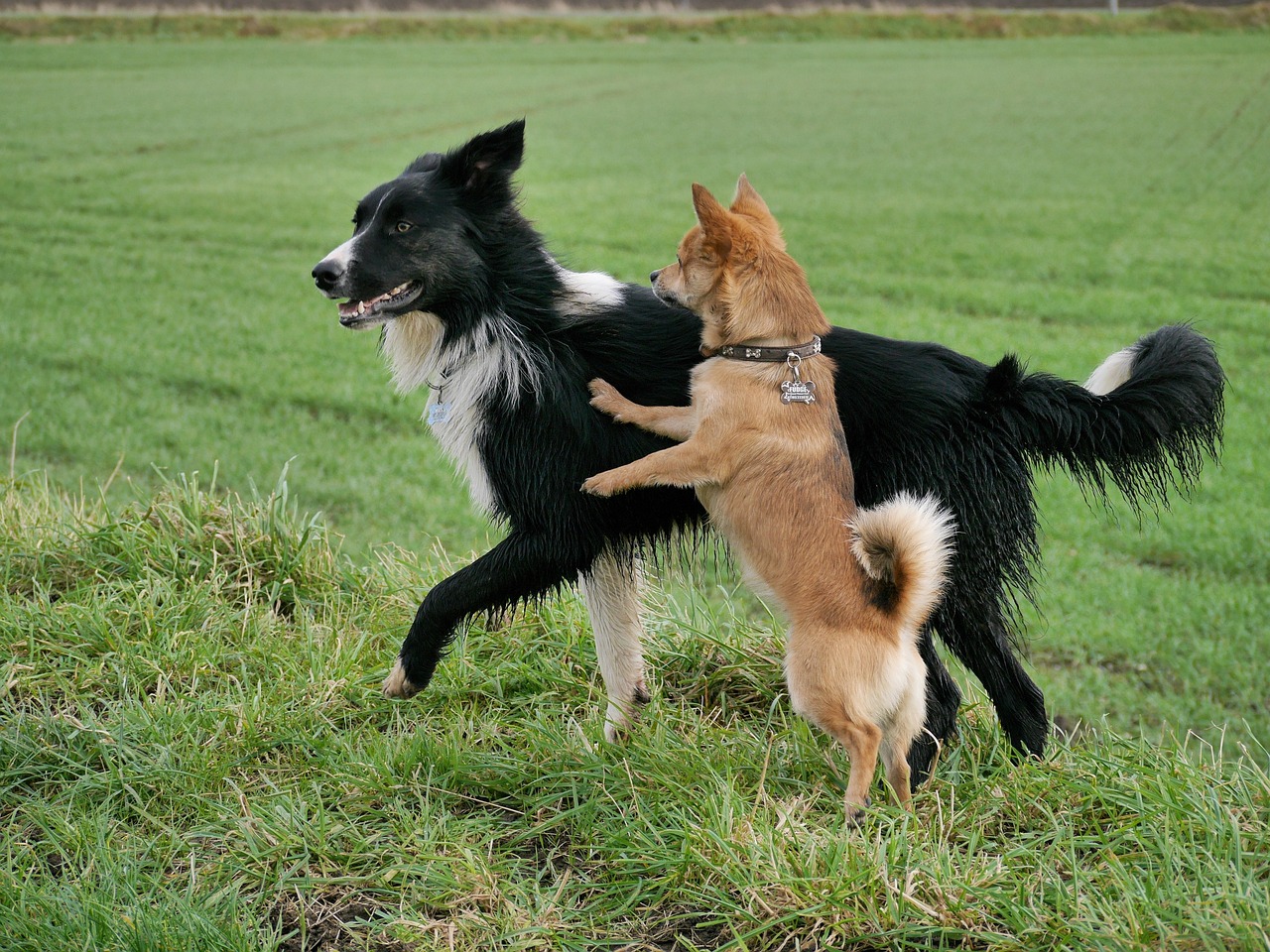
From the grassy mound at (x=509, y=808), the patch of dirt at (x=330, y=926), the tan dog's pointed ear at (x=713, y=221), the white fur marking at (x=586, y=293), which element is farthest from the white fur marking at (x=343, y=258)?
the patch of dirt at (x=330, y=926)

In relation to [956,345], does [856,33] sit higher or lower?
higher

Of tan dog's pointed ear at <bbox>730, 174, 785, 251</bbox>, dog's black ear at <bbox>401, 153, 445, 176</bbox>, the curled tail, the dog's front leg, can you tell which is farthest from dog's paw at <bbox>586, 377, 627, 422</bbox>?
the curled tail

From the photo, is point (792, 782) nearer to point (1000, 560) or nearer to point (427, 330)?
point (1000, 560)

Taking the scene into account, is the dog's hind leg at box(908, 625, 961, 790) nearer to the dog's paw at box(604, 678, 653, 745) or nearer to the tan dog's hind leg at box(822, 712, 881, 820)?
the tan dog's hind leg at box(822, 712, 881, 820)

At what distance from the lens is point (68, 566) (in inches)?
169

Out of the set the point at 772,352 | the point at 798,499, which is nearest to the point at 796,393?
the point at 772,352

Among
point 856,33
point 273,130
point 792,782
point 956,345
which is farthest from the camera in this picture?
point 856,33

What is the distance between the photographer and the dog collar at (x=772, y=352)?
2.84 meters

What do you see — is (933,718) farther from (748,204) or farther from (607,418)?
(748,204)

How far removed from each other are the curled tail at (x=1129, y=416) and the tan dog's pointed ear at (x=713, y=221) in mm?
823

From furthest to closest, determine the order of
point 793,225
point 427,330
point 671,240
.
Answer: point 793,225 < point 671,240 < point 427,330

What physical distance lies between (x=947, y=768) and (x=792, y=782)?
0.48 metres

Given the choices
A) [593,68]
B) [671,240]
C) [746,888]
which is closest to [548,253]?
[746,888]

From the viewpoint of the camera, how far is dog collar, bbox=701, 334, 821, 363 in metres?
2.84
